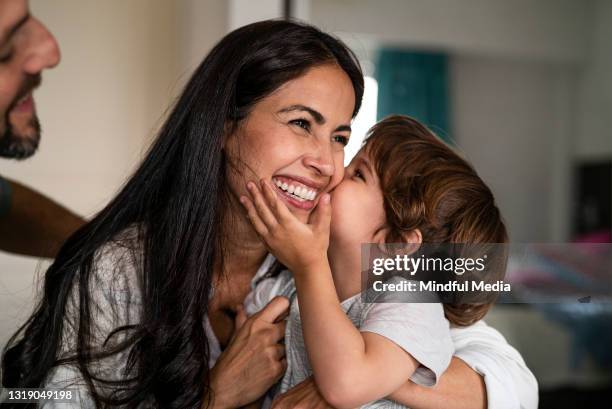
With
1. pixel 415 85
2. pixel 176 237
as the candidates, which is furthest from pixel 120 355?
pixel 415 85

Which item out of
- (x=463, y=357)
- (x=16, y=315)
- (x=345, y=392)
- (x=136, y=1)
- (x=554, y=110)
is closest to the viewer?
(x=345, y=392)

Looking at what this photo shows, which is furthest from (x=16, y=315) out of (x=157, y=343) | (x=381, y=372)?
(x=381, y=372)

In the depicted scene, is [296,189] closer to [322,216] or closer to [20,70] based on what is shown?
[322,216]

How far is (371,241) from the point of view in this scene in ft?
3.04

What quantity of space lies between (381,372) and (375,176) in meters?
0.33

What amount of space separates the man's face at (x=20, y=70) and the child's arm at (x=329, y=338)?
0.71 m

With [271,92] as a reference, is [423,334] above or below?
below

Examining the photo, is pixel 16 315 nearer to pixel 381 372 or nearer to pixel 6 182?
pixel 6 182

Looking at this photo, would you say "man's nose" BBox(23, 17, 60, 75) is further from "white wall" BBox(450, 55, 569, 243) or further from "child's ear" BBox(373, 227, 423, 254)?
"white wall" BBox(450, 55, 569, 243)

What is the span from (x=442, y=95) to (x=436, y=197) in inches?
120

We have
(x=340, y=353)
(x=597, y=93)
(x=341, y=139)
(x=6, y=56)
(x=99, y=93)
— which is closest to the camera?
(x=340, y=353)

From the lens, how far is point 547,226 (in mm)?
3730

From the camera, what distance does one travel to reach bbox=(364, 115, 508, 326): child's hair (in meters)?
0.89

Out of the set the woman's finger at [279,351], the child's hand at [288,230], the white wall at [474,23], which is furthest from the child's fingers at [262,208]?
the white wall at [474,23]
